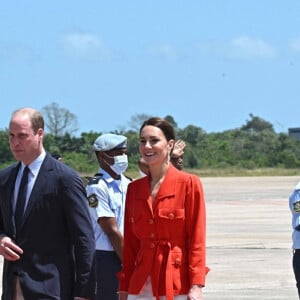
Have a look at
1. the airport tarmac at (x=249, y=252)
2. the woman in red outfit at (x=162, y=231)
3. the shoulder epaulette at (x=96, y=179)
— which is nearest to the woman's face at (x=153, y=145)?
the woman in red outfit at (x=162, y=231)

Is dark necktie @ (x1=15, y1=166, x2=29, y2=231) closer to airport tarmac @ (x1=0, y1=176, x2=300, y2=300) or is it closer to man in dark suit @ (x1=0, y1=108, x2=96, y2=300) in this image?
man in dark suit @ (x1=0, y1=108, x2=96, y2=300)

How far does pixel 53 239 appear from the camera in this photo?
5.75 meters

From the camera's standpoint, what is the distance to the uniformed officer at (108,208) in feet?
23.6

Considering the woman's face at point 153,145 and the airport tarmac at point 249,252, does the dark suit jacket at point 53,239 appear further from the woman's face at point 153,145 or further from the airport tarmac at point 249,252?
the airport tarmac at point 249,252

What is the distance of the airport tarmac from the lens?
42.1 ft

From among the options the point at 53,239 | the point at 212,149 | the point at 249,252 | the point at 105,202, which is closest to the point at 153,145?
the point at 53,239

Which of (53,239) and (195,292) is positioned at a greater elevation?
(53,239)

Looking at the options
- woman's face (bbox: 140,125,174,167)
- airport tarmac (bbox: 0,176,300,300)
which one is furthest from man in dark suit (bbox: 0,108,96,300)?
airport tarmac (bbox: 0,176,300,300)

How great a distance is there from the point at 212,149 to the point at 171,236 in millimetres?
85246

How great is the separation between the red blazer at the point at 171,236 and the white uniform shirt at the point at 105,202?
4.17 ft

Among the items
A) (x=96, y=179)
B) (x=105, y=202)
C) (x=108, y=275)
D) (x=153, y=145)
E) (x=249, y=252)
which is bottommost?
(x=249, y=252)

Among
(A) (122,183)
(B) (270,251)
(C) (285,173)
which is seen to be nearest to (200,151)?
(C) (285,173)

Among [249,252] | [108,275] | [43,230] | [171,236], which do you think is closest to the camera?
[43,230]

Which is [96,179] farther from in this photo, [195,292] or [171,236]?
[195,292]
